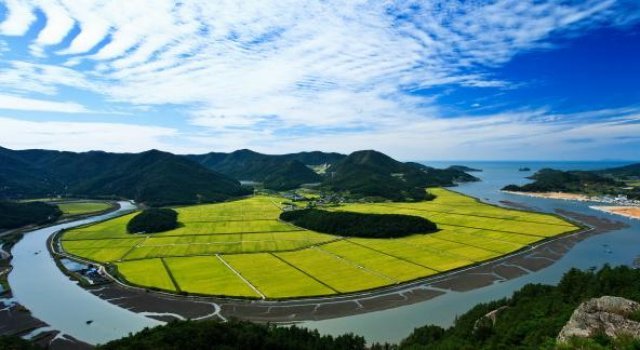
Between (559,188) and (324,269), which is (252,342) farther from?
(559,188)

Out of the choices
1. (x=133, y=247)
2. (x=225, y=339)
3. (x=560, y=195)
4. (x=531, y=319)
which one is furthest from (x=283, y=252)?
(x=560, y=195)

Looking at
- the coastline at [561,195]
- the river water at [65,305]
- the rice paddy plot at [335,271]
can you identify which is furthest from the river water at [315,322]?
the coastline at [561,195]

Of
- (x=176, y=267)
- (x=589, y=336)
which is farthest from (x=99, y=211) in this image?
(x=589, y=336)

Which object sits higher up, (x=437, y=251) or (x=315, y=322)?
(x=437, y=251)

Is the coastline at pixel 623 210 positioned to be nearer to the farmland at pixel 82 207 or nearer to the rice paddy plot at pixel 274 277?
the rice paddy plot at pixel 274 277

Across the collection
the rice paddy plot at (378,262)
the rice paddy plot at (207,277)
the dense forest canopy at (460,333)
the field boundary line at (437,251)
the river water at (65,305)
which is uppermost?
the dense forest canopy at (460,333)

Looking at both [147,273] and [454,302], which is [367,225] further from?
[147,273]
